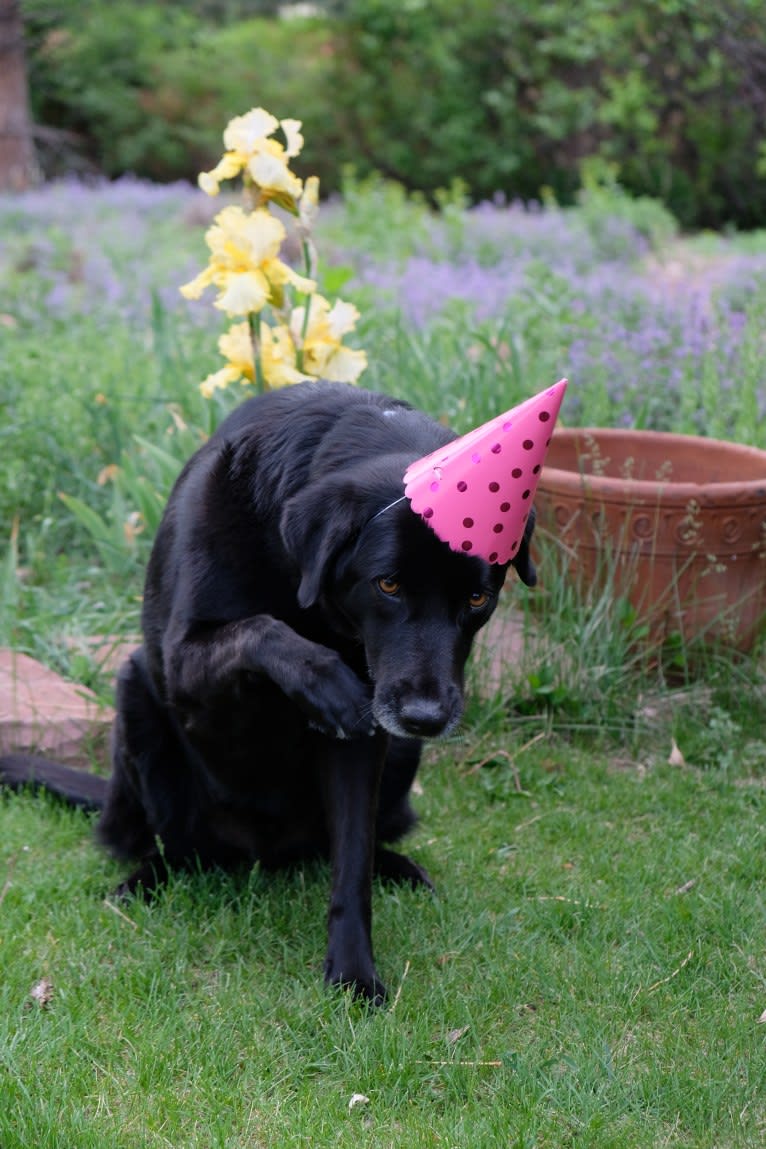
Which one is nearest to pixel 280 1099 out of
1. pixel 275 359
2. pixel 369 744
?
pixel 369 744

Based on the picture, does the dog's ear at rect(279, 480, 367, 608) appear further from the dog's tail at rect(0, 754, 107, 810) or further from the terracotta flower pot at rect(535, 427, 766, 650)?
the terracotta flower pot at rect(535, 427, 766, 650)

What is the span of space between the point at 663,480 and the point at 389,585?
2.19m

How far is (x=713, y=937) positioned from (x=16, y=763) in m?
1.88

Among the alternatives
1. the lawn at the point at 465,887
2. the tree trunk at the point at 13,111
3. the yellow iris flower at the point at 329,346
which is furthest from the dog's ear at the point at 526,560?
the tree trunk at the point at 13,111

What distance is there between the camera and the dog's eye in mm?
2400

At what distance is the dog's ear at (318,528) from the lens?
93.9 inches

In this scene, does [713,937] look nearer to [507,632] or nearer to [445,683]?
[445,683]

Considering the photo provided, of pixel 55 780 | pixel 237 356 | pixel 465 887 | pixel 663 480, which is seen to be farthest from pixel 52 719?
pixel 663 480

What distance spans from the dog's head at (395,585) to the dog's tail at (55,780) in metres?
1.31

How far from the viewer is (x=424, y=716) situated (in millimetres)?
2387

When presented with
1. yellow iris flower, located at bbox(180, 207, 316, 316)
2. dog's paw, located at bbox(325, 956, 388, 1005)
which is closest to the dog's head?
dog's paw, located at bbox(325, 956, 388, 1005)

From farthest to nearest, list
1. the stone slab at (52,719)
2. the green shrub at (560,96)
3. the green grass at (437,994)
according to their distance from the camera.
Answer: the green shrub at (560,96), the stone slab at (52,719), the green grass at (437,994)

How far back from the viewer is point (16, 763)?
141 inches

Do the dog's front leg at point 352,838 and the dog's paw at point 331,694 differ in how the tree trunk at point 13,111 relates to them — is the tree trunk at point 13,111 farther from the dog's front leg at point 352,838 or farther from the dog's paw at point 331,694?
the dog's paw at point 331,694
